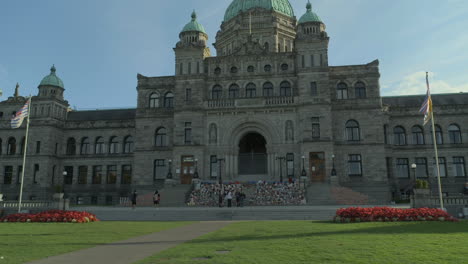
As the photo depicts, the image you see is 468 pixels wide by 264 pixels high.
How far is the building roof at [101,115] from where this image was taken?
199 feet

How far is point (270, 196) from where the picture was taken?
39281 millimetres

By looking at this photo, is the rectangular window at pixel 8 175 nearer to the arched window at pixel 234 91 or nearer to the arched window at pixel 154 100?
the arched window at pixel 154 100

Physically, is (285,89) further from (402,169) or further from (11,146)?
(11,146)

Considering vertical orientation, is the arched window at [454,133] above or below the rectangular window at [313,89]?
below

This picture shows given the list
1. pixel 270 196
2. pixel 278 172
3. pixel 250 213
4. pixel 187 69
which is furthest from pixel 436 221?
pixel 187 69

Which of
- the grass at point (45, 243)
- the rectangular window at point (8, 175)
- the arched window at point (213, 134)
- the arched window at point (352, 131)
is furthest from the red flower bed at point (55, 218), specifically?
the rectangular window at point (8, 175)

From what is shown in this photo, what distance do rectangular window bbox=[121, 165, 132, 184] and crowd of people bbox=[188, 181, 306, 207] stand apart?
56.7 feet

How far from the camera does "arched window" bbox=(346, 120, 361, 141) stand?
47469 millimetres

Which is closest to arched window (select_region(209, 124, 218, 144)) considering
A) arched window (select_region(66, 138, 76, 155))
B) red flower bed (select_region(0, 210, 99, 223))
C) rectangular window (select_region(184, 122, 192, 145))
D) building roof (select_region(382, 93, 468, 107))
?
rectangular window (select_region(184, 122, 192, 145))

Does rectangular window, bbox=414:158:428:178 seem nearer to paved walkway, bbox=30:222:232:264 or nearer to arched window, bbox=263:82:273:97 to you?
arched window, bbox=263:82:273:97

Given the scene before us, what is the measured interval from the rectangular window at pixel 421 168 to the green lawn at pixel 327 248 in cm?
3591

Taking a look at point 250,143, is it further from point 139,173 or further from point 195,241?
point 195,241

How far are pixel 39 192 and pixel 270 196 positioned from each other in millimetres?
33410

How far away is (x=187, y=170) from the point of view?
156ft
